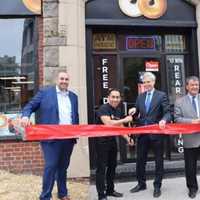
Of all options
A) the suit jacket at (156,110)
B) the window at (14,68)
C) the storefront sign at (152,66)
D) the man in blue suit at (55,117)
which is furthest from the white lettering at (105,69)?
the man in blue suit at (55,117)

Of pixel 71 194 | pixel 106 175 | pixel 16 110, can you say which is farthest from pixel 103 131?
pixel 16 110

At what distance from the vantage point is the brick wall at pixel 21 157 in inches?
318

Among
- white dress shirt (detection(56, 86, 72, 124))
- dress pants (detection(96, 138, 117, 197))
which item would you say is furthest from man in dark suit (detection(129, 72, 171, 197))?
white dress shirt (detection(56, 86, 72, 124))

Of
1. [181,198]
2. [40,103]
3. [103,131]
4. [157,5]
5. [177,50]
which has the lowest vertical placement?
[181,198]

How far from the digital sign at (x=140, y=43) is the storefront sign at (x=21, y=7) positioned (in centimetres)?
196

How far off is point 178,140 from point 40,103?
402 cm

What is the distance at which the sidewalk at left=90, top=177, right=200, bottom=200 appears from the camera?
671 centimetres

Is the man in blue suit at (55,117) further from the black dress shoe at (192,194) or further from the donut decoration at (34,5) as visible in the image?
the donut decoration at (34,5)

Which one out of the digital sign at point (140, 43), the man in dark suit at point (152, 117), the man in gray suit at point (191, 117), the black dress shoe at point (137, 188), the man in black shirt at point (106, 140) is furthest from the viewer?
the digital sign at point (140, 43)

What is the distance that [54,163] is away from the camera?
5.98m

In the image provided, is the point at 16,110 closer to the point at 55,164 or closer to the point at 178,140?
the point at 55,164

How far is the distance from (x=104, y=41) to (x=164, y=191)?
3.40 metres

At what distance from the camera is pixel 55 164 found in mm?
5992

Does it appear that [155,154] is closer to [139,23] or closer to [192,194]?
[192,194]
